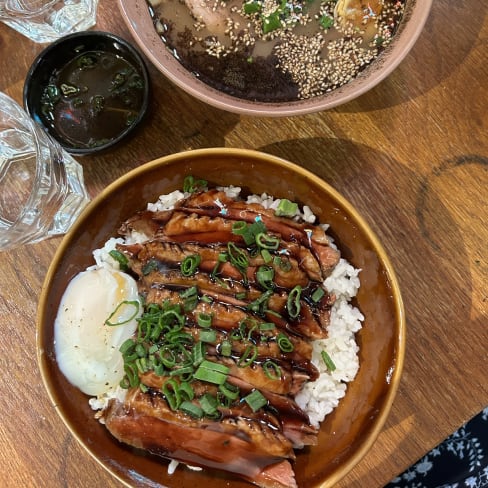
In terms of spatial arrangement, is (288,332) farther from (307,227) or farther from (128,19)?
(128,19)

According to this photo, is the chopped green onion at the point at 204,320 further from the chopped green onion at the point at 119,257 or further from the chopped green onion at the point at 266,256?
the chopped green onion at the point at 119,257

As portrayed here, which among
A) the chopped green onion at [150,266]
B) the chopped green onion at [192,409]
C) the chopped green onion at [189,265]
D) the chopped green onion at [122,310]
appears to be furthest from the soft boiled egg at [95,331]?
the chopped green onion at [192,409]

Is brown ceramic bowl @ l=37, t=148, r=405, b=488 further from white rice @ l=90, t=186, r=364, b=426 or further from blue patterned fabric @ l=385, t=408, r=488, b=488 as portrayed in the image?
blue patterned fabric @ l=385, t=408, r=488, b=488

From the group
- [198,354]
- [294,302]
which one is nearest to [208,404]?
[198,354]

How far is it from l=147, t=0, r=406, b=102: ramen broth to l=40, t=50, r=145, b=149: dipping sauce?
23cm

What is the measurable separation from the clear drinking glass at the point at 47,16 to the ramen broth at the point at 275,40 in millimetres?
320

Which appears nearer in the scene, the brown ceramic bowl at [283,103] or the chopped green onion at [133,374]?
the chopped green onion at [133,374]

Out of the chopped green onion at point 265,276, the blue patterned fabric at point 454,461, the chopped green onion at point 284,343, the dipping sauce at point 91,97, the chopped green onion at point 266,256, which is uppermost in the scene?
the dipping sauce at point 91,97

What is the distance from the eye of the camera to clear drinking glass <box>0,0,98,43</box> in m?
2.23

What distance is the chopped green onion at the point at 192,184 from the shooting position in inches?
80.0

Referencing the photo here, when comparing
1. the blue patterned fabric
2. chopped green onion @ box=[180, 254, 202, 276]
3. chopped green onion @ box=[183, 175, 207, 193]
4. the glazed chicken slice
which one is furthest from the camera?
the blue patterned fabric

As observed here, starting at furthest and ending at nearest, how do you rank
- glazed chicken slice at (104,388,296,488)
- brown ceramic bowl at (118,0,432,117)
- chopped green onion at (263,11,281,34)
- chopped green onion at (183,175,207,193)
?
1. chopped green onion at (263,11,281,34)
2. chopped green onion at (183,175,207,193)
3. brown ceramic bowl at (118,0,432,117)
4. glazed chicken slice at (104,388,296,488)

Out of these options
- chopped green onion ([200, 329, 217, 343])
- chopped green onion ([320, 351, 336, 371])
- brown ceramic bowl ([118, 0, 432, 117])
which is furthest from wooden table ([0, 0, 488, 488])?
chopped green onion ([200, 329, 217, 343])

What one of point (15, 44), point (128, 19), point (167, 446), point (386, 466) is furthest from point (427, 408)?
point (15, 44)
